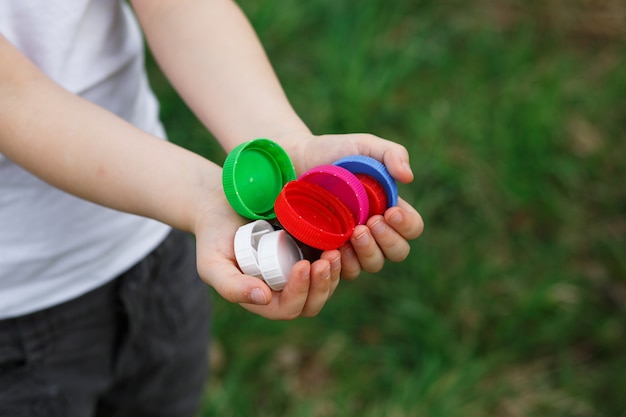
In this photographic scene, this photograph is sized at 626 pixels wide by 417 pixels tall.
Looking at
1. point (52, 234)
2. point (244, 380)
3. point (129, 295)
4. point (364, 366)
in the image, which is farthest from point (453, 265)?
point (52, 234)

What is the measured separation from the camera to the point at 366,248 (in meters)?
0.81

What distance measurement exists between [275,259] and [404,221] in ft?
0.47

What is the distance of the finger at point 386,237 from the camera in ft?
2.68

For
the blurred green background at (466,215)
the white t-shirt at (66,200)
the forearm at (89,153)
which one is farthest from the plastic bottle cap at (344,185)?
the blurred green background at (466,215)

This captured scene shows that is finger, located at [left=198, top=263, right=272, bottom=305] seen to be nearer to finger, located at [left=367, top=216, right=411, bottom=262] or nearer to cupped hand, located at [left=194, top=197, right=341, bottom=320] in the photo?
cupped hand, located at [left=194, top=197, right=341, bottom=320]

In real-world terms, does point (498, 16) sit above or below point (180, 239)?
below

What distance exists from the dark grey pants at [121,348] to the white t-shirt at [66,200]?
3 centimetres

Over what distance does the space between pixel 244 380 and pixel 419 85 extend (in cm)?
102

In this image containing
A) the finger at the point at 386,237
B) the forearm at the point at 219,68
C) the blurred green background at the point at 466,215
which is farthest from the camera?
the blurred green background at the point at 466,215

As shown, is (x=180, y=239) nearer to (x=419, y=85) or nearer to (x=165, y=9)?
(x=165, y=9)

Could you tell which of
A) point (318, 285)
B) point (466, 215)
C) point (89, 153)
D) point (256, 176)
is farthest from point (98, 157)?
point (466, 215)

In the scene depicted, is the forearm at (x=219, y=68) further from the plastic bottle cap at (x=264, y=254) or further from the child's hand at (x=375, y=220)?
the plastic bottle cap at (x=264, y=254)

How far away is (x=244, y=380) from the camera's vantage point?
5.66ft

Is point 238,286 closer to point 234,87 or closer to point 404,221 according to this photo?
point 404,221
